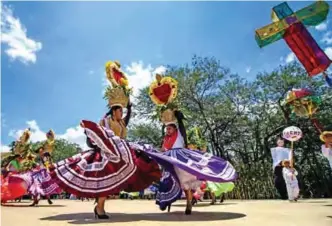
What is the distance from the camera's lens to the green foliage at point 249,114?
63.1 feet

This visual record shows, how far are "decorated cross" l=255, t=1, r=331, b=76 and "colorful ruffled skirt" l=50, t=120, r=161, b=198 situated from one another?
110 inches

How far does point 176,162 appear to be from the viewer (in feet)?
17.1

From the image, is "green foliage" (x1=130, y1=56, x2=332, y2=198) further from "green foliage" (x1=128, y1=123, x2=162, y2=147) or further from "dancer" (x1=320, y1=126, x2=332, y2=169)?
"dancer" (x1=320, y1=126, x2=332, y2=169)

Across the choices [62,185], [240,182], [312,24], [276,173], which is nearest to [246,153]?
[240,182]

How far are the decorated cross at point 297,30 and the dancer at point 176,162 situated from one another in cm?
173

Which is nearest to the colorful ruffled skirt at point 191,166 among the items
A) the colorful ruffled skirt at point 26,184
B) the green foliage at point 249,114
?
the colorful ruffled skirt at point 26,184

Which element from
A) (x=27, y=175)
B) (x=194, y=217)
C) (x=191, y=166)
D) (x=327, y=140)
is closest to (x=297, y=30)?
(x=327, y=140)

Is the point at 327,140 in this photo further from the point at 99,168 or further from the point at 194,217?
the point at 99,168

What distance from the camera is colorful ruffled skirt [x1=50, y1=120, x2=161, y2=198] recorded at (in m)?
5.06

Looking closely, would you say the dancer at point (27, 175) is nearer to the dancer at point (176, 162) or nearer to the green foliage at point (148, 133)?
the dancer at point (176, 162)

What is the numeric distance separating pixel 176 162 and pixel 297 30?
2.86 metres

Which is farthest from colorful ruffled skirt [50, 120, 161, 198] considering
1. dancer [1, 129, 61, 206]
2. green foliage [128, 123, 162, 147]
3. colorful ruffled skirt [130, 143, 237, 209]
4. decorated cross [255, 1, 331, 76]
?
green foliage [128, 123, 162, 147]

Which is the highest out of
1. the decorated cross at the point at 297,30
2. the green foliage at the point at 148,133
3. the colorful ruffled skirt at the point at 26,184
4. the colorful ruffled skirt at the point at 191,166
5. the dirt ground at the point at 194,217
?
the green foliage at the point at 148,133

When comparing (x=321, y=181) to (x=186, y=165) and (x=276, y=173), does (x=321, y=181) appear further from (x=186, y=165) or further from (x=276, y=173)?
(x=186, y=165)
